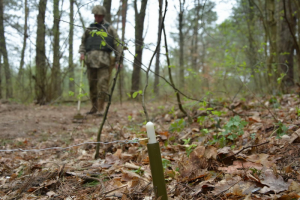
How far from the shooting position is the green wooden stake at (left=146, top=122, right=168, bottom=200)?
1187 mm

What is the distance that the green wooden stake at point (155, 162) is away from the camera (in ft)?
3.89

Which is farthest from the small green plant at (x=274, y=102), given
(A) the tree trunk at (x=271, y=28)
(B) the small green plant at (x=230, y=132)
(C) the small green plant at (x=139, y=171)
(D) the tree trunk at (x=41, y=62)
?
(D) the tree trunk at (x=41, y=62)

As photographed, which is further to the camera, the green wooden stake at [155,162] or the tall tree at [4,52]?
the tall tree at [4,52]

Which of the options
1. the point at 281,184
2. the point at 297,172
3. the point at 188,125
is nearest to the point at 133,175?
the point at 281,184

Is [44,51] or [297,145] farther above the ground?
[44,51]

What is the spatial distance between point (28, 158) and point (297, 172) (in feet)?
9.56

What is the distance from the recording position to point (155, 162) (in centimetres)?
121

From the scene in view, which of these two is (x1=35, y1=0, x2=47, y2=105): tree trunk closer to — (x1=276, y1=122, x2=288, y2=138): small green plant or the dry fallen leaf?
(x1=276, y1=122, x2=288, y2=138): small green plant

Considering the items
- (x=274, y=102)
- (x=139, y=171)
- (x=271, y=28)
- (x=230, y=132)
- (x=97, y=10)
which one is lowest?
(x=139, y=171)

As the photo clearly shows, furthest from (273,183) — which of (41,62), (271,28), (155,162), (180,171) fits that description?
(41,62)

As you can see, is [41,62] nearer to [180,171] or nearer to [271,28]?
[271,28]

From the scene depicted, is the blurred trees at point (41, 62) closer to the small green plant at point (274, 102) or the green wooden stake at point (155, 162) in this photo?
the small green plant at point (274, 102)

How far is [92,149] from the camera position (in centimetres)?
320

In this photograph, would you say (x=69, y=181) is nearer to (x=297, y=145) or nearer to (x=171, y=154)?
(x=171, y=154)
